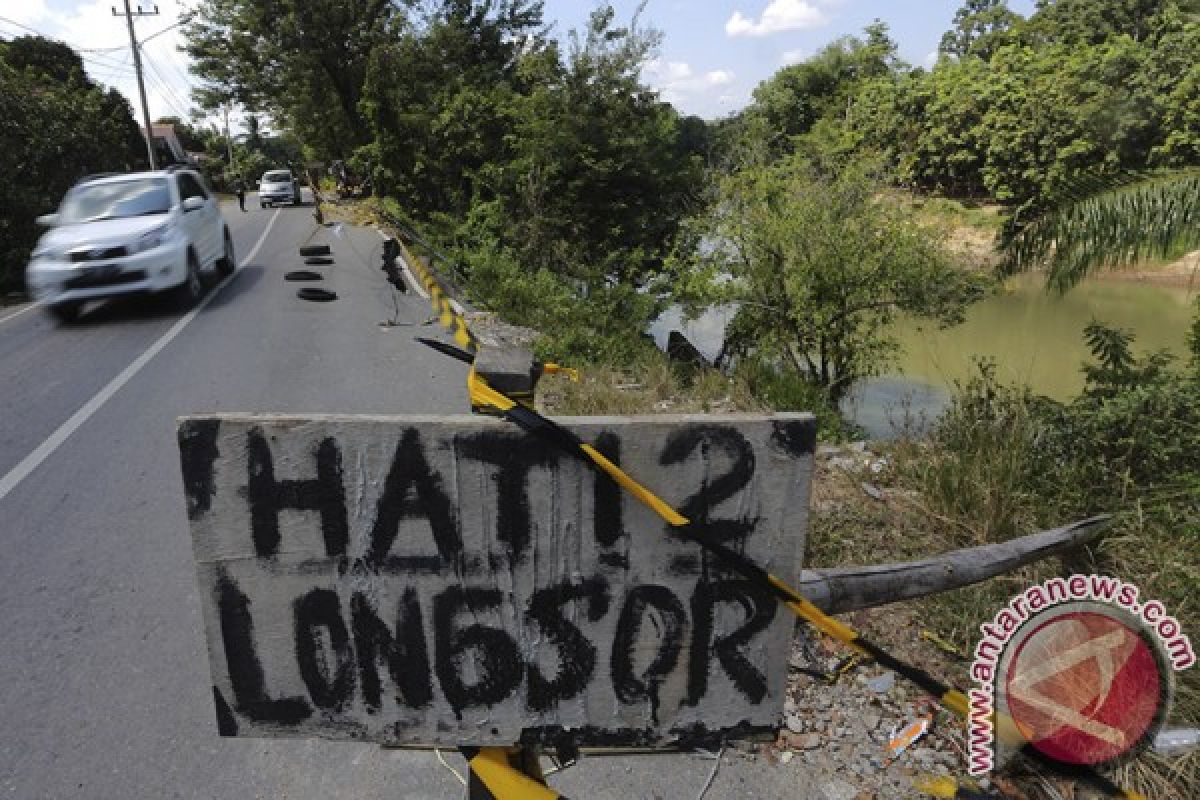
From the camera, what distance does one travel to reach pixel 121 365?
26.9 ft

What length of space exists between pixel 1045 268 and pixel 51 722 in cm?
935

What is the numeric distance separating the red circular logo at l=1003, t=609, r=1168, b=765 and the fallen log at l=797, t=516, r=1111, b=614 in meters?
0.32

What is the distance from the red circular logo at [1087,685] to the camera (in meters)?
2.53

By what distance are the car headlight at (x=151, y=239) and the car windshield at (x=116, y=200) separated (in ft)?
1.69

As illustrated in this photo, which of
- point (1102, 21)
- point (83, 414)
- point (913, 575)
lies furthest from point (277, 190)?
point (1102, 21)

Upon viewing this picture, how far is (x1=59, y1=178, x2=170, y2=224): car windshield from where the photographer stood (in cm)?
1062

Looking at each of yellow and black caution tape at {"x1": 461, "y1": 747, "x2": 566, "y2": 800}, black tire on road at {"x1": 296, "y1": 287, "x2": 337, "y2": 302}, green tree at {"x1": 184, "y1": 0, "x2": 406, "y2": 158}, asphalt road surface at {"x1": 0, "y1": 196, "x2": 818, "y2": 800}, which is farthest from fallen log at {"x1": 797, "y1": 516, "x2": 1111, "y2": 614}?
green tree at {"x1": 184, "y1": 0, "x2": 406, "y2": 158}

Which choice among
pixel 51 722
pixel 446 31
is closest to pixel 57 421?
pixel 51 722

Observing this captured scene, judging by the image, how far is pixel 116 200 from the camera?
426 inches

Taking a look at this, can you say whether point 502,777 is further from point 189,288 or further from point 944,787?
point 189,288

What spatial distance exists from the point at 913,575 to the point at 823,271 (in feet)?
34.9

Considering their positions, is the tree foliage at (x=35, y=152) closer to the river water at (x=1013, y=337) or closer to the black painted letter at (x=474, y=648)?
the river water at (x=1013, y=337)

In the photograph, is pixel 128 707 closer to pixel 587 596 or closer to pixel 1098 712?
pixel 587 596

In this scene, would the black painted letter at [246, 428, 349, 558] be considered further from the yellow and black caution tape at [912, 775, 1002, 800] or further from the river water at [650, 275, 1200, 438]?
the river water at [650, 275, 1200, 438]
